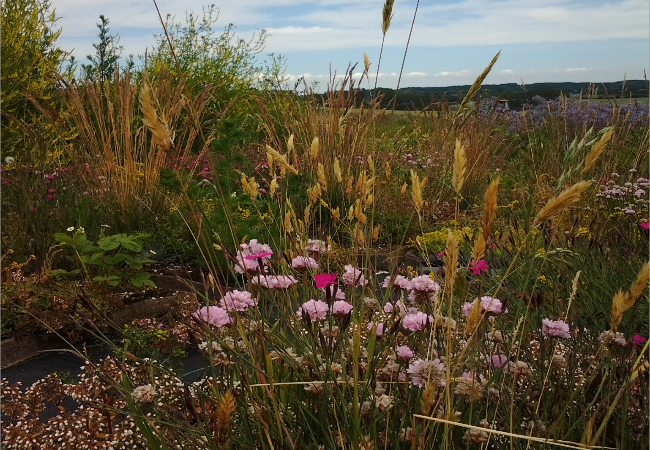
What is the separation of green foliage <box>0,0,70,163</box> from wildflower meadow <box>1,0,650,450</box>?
0.03 metres

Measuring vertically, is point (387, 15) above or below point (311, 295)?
above

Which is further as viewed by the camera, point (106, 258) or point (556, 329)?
point (106, 258)

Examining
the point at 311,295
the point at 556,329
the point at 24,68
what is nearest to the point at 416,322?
the point at 556,329

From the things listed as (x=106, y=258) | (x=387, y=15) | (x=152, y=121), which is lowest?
(x=106, y=258)

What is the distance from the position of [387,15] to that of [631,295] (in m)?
0.95

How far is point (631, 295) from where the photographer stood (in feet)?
3.51

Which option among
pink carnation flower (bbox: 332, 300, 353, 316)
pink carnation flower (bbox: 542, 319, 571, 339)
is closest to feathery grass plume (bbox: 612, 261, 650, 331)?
pink carnation flower (bbox: 542, 319, 571, 339)

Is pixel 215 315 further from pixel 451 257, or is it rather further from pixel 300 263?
pixel 451 257

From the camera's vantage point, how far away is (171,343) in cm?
306

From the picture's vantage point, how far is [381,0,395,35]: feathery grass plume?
1.57m

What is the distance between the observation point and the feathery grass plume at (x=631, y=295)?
102 centimetres

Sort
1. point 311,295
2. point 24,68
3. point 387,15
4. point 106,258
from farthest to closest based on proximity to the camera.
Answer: point 24,68
point 106,258
point 311,295
point 387,15

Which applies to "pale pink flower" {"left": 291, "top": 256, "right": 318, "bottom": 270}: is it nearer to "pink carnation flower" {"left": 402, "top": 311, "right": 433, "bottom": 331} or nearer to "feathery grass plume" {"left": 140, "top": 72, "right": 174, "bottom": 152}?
"pink carnation flower" {"left": 402, "top": 311, "right": 433, "bottom": 331}

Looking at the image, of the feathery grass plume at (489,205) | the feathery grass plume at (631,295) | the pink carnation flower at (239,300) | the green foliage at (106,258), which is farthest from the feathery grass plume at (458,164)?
the green foliage at (106,258)
